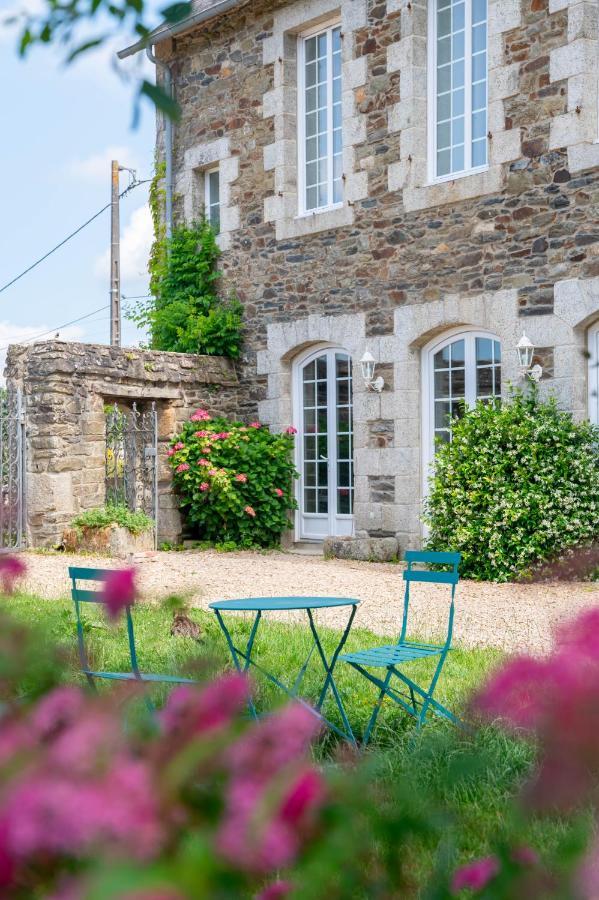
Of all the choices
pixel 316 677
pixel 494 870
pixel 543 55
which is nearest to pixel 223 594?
pixel 316 677

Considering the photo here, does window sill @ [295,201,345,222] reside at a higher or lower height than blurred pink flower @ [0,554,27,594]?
higher

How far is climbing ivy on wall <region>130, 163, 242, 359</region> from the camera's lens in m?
12.2

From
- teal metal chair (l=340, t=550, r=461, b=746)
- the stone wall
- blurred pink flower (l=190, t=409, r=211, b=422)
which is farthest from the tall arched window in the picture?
teal metal chair (l=340, t=550, r=461, b=746)

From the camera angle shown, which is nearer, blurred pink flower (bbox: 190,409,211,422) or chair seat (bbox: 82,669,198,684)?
chair seat (bbox: 82,669,198,684)

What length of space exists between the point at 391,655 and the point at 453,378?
6.36 m

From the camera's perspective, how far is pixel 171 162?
524 inches

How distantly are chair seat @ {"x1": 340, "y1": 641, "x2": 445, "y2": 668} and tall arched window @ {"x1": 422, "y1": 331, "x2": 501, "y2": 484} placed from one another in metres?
5.42

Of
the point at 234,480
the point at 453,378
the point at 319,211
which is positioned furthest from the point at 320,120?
the point at 234,480

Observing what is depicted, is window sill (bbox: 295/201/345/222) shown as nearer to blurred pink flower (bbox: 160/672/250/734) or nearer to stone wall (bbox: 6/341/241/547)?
stone wall (bbox: 6/341/241/547)

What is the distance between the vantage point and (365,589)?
27.3 ft

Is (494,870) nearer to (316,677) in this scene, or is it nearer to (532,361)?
(316,677)

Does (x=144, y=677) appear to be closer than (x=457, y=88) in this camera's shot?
Yes

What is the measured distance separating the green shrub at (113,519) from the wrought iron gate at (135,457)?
45cm

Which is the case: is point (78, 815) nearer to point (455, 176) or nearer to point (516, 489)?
point (516, 489)
